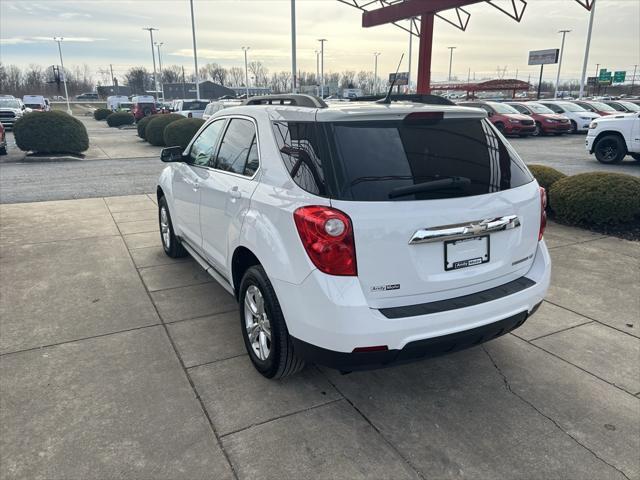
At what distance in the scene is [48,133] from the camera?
16109 millimetres

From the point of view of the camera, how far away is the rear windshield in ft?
8.62

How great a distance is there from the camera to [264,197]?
120 inches

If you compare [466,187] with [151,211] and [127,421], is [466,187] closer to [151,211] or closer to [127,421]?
[127,421]

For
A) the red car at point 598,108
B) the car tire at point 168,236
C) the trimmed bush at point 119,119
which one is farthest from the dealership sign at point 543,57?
the car tire at point 168,236

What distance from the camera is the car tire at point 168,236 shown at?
18.3ft

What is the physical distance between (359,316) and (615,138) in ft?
48.5

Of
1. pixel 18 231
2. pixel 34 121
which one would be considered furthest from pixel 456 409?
pixel 34 121

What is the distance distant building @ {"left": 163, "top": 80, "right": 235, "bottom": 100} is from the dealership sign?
5778 centimetres

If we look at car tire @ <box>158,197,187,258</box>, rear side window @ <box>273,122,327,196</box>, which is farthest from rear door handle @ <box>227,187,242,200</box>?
car tire @ <box>158,197,187,258</box>

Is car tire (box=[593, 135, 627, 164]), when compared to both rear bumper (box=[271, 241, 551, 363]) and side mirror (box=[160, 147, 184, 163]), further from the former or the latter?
rear bumper (box=[271, 241, 551, 363])

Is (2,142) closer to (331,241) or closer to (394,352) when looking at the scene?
(331,241)

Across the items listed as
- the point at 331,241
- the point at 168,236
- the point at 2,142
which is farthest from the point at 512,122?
the point at 331,241

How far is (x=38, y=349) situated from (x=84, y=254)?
2.49 meters

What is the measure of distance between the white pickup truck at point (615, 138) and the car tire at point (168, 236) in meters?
13.4
